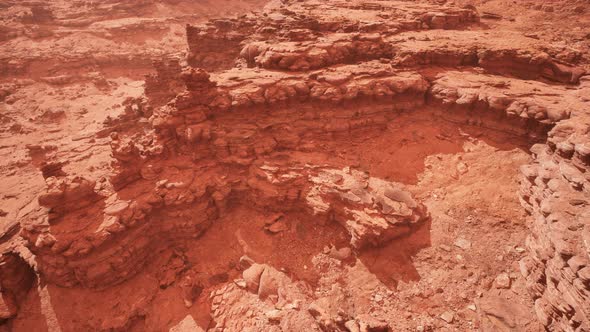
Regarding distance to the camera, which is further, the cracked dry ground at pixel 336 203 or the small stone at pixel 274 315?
the small stone at pixel 274 315

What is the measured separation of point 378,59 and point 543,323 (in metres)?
8.69

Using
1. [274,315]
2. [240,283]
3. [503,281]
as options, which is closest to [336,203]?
[274,315]

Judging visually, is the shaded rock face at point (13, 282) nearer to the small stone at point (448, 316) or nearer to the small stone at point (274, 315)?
the small stone at point (274, 315)

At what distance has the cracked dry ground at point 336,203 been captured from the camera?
19.9ft

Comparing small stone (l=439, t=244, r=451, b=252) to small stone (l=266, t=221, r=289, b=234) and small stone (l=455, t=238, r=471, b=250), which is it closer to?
small stone (l=455, t=238, r=471, b=250)

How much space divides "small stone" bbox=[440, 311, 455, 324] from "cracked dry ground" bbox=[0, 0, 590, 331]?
2cm

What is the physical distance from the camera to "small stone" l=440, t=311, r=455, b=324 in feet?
18.7

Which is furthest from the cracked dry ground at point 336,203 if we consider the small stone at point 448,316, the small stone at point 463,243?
the small stone at point 463,243

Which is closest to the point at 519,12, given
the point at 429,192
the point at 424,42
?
the point at 424,42

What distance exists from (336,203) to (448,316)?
3497 mm

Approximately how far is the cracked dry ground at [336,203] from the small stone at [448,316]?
0.02 metres

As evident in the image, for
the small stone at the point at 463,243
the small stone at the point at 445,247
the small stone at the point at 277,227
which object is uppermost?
the small stone at the point at 463,243

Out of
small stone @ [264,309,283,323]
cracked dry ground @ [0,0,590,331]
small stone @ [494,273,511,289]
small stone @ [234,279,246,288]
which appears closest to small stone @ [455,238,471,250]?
cracked dry ground @ [0,0,590,331]

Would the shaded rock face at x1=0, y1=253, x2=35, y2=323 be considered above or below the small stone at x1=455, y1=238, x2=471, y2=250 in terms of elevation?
below
